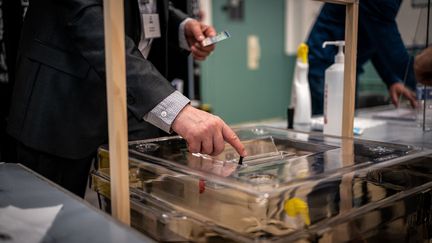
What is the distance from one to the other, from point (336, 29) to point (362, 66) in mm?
201

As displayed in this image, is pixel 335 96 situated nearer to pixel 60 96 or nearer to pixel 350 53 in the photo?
pixel 350 53

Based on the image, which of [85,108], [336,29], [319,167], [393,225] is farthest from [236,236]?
[336,29]

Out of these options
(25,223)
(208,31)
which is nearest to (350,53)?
(208,31)

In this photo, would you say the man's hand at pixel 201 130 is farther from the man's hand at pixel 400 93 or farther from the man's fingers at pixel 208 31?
the man's hand at pixel 400 93

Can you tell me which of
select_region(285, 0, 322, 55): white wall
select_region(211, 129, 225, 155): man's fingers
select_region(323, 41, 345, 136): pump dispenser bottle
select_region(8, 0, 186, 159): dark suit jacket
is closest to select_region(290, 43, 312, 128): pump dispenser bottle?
select_region(323, 41, 345, 136): pump dispenser bottle

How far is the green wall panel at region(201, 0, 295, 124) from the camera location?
12.3 ft

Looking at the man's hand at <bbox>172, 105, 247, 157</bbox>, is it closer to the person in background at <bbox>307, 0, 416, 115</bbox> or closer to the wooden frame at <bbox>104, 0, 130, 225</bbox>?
the wooden frame at <bbox>104, 0, 130, 225</bbox>

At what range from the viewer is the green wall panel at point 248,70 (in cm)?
375

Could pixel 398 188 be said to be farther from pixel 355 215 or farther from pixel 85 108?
pixel 85 108

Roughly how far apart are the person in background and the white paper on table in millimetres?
1008

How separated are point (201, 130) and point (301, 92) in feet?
2.51

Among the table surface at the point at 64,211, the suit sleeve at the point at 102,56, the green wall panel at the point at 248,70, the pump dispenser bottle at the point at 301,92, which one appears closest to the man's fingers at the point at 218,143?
the suit sleeve at the point at 102,56

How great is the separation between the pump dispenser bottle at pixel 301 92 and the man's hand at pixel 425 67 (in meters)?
0.33

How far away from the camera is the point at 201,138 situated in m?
0.68
